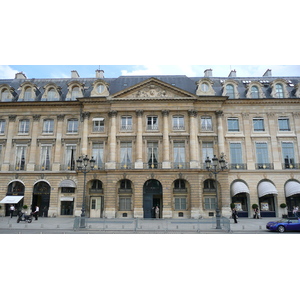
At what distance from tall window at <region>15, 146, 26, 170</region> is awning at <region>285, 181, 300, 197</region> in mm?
31831

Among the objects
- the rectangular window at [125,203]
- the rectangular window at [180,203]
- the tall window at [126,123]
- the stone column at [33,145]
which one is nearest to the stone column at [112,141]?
the tall window at [126,123]

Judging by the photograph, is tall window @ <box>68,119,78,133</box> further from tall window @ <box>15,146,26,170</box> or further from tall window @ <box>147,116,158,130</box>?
tall window @ <box>147,116,158,130</box>

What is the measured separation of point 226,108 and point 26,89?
26430mm

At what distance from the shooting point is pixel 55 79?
3859 cm

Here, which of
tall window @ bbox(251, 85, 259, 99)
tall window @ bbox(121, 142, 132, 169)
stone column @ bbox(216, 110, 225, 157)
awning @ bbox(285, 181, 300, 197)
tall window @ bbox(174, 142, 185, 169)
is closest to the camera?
awning @ bbox(285, 181, 300, 197)

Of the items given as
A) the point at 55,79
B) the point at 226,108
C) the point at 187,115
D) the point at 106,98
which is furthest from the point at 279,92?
the point at 55,79

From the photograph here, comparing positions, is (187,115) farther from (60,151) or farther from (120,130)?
(60,151)

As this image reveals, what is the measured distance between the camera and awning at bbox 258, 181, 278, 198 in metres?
29.4

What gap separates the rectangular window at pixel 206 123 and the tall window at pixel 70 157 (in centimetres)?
1633

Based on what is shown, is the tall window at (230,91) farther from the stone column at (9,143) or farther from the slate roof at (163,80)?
the stone column at (9,143)

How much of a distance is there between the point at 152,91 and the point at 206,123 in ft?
25.7

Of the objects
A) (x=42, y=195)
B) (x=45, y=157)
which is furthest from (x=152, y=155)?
(x=42, y=195)

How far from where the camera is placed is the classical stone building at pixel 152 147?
3009 cm

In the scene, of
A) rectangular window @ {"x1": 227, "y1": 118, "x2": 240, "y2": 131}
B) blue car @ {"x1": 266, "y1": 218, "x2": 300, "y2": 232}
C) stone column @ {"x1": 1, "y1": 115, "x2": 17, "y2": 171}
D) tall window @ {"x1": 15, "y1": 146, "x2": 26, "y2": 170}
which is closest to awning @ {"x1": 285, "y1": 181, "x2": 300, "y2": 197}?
rectangular window @ {"x1": 227, "y1": 118, "x2": 240, "y2": 131}
